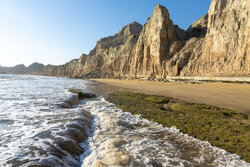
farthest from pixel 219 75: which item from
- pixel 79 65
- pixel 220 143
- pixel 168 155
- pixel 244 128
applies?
pixel 79 65

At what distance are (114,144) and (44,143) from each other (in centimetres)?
255

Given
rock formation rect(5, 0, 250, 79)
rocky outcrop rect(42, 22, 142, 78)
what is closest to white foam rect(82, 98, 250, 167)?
rock formation rect(5, 0, 250, 79)

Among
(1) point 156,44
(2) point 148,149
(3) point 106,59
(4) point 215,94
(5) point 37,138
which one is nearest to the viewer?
(2) point 148,149

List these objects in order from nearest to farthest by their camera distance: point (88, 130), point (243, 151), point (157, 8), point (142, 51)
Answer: point (243, 151), point (88, 130), point (157, 8), point (142, 51)

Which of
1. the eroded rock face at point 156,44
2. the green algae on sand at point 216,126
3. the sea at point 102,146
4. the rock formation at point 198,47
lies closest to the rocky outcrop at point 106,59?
the rock formation at point 198,47

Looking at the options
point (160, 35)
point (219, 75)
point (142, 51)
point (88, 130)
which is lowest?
point (88, 130)

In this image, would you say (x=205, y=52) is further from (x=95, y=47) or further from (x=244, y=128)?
(x=95, y=47)

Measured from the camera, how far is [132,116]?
8.16 metres

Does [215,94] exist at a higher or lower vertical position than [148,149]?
Result: higher

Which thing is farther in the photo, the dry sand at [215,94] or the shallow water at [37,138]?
the dry sand at [215,94]

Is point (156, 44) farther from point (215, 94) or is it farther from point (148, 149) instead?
point (148, 149)

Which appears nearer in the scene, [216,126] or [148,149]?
[148,149]

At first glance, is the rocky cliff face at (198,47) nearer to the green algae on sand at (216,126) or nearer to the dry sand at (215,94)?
the dry sand at (215,94)

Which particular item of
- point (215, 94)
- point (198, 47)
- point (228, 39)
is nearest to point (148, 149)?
point (215, 94)
